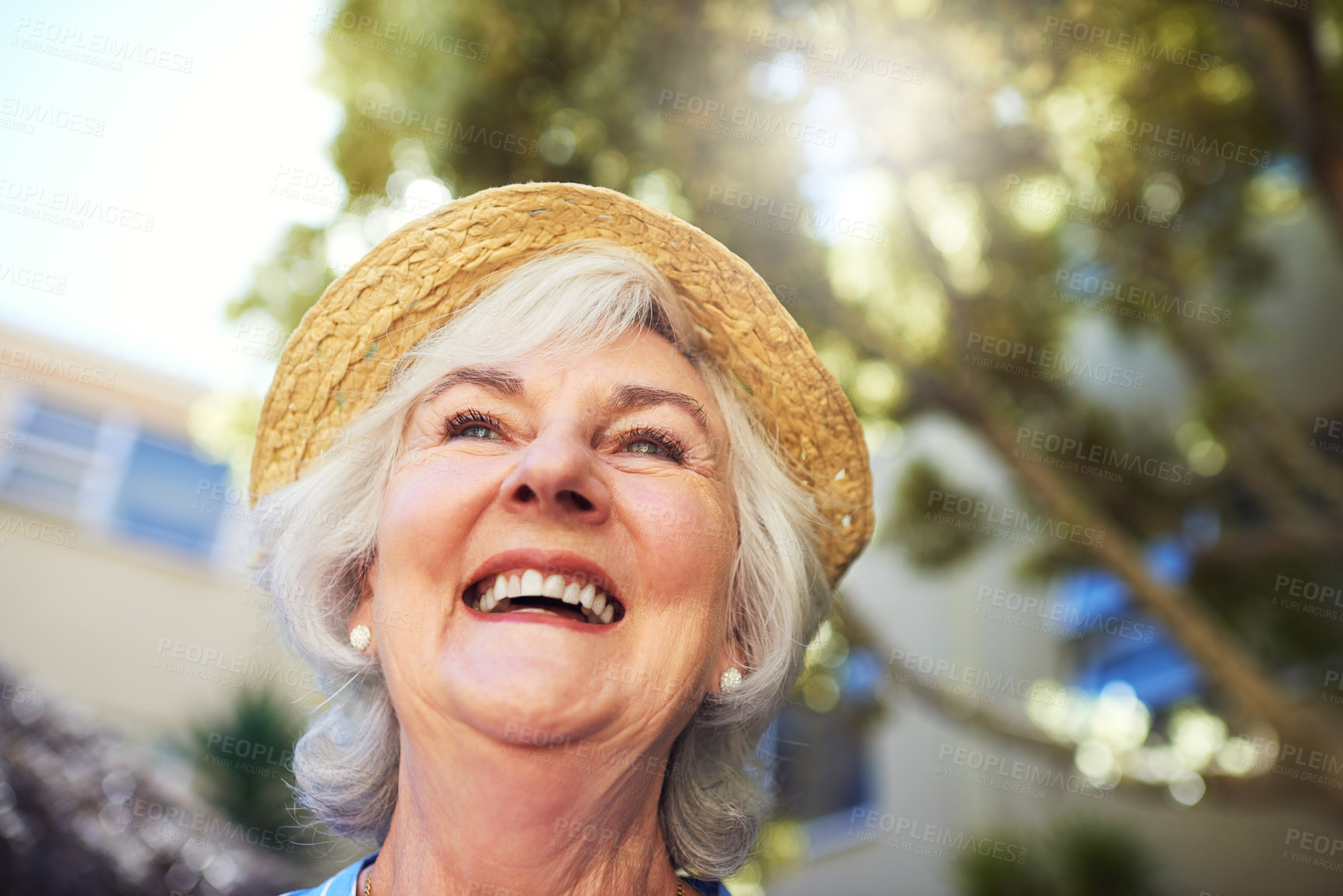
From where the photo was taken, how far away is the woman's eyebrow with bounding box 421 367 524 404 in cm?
185

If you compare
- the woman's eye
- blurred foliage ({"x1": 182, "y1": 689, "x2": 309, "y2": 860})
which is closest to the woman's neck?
the woman's eye

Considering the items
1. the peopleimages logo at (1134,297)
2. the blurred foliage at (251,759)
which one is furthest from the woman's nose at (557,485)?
the blurred foliage at (251,759)

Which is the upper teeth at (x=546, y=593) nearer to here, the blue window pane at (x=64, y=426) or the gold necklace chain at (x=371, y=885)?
the gold necklace chain at (x=371, y=885)

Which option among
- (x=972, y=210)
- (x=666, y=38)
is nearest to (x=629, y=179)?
(x=666, y=38)

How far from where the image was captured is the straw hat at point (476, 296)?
204 cm

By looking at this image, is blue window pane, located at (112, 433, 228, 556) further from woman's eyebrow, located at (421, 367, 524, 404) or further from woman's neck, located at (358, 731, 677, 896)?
woman's neck, located at (358, 731, 677, 896)

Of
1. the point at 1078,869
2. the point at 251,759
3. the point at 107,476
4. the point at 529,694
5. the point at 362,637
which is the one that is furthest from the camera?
the point at 107,476

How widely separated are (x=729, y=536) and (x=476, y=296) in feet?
2.65

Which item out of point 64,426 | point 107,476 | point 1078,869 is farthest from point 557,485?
point 64,426

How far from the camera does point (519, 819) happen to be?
1630 millimetres

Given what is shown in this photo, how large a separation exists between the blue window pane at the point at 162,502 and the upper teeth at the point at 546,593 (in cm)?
1315

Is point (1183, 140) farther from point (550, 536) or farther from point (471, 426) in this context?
point (550, 536)

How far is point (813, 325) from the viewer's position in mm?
5473

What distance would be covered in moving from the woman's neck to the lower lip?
0.66ft
